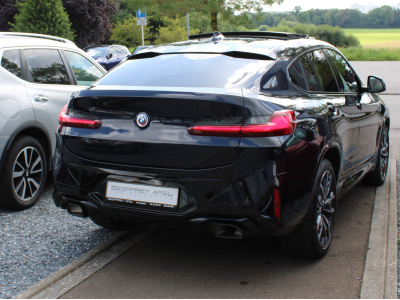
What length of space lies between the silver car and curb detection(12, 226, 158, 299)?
125 centimetres

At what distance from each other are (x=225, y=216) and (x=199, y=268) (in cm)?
71

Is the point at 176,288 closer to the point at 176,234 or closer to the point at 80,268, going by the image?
the point at 80,268

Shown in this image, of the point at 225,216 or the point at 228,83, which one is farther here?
the point at 228,83

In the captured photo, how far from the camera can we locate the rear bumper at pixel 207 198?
2.94 meters

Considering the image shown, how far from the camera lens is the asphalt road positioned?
3.14 meters

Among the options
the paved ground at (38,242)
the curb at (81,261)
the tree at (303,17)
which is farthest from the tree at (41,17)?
the tree at (303,17)

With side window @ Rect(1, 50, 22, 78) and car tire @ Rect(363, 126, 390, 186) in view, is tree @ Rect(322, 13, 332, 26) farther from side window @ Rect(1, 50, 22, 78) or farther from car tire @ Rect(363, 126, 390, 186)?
side window @ Rect(1, 50, 22, 78)

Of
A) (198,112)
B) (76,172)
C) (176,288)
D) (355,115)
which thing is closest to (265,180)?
(198,112)

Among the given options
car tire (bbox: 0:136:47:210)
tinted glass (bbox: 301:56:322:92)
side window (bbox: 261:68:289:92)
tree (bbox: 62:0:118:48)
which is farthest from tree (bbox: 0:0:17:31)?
side window (bbox: 261:68:289:92)

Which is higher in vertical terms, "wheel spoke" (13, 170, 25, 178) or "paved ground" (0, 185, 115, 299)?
"wheel spoke" (13, 170, 25, 178)

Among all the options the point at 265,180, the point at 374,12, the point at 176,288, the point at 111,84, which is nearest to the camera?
the point at 265,180

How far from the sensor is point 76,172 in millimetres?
3316

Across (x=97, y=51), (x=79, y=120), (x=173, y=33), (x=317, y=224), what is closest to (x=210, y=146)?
(x=79, y=120)

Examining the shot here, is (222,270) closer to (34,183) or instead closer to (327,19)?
(34,183)
